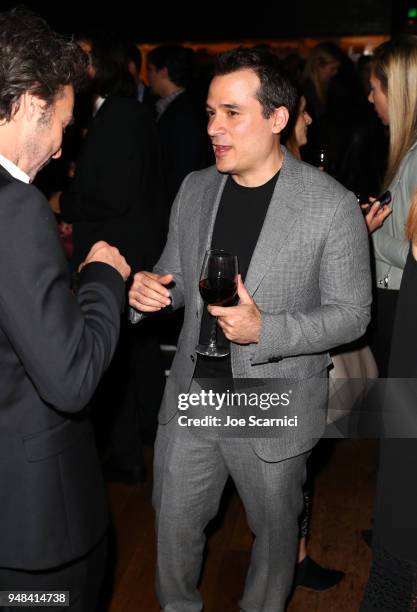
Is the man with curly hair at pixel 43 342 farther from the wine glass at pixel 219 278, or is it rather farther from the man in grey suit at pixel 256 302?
the man in grey suit at pixel 256 302

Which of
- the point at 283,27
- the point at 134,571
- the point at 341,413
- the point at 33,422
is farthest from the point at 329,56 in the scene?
the point at 283,27

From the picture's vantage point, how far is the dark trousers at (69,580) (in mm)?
1593

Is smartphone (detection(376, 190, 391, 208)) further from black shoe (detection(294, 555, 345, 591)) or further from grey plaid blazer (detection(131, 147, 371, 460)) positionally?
black shoe (detection(294, 555, 345, 591))

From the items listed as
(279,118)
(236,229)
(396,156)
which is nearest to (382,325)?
(396,156)

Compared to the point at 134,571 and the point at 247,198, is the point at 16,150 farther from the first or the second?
the point at 134,571

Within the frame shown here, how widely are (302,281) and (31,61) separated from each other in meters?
1.00

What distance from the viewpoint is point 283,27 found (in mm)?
11742

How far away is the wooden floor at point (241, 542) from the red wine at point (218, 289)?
1436mm

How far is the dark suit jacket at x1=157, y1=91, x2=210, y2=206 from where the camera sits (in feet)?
16.3

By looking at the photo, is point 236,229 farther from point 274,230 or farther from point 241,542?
point 241,542

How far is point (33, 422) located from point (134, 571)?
1592 mm

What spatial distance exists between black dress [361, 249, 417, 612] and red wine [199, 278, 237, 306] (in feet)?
1.49

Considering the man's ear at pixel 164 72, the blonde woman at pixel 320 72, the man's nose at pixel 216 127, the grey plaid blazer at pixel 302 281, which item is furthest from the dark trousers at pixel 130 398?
the blonde woman at pixel 320 72

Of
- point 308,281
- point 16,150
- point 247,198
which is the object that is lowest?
point 308,281
